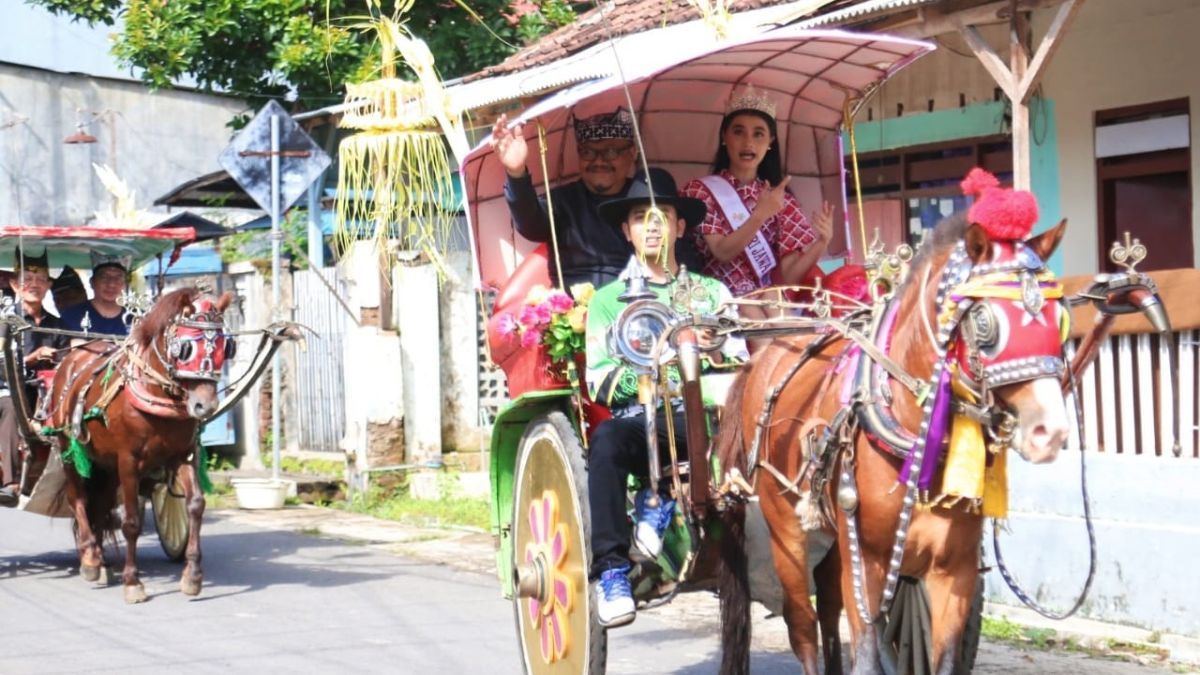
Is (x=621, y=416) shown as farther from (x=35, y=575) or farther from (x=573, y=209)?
(x=35, y=575)

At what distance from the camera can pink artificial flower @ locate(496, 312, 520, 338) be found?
6184 millimetres

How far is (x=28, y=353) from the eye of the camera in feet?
35.7

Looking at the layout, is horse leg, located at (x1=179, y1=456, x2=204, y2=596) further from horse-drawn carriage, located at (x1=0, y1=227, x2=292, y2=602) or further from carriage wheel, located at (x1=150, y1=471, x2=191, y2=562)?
carriage wheel, located at (x1=150, y1=471, x2=191, y2=562)

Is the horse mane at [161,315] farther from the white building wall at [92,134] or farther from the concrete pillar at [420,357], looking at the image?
the white building wall at [92,134]

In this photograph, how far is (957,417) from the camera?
4512 mm

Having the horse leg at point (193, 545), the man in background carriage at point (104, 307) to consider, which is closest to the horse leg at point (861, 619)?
the horse leg at point (193, 545)

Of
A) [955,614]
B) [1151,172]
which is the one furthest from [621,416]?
[1151,172]

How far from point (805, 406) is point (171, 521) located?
23.3 ft

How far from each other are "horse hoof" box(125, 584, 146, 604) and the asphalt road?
7cm

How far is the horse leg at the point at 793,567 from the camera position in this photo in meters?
5.41

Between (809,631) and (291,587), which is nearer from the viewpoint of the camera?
(809,631)

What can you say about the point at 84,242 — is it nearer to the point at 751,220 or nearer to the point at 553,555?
the point at 553,555

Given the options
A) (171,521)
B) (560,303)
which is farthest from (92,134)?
(560,303)

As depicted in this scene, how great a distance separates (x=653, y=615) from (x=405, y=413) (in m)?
5.65
